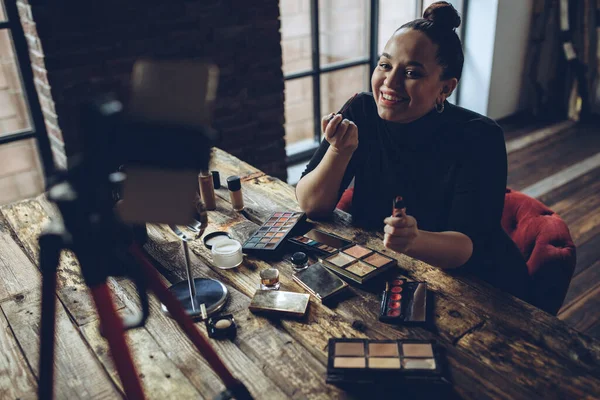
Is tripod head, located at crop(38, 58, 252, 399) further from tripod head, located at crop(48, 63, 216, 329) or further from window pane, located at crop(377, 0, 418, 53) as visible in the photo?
window pane, located at crop(377, 0, 418, 53)

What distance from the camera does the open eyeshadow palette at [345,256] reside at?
1.31 metres

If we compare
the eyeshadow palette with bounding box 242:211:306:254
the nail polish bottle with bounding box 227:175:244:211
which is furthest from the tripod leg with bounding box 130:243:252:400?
the nail polish bottle with bounding box 227:175:244:211

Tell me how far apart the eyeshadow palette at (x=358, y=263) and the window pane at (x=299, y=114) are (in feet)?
7.70

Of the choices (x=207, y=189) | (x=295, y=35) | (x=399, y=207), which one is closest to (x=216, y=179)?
(x=207, y=189)

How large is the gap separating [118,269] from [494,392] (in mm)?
719

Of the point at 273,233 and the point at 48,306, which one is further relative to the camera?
the point at 273,233

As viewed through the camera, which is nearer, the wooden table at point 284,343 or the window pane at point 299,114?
the wooden table at point 284,343

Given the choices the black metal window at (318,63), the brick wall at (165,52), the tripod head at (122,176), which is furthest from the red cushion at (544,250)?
the black metal window at (318,63)

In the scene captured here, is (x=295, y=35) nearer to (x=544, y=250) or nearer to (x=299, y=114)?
(x=299, y=114)

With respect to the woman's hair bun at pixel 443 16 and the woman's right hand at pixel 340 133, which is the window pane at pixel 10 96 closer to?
the woman's right hand at pixel 340 133

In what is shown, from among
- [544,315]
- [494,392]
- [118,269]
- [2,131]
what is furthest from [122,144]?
[2,131]

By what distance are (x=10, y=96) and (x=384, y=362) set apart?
7.63ft

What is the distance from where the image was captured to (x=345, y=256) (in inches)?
54.4

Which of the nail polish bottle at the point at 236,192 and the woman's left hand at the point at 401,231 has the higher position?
the woman's left hand at the point at 401,231
